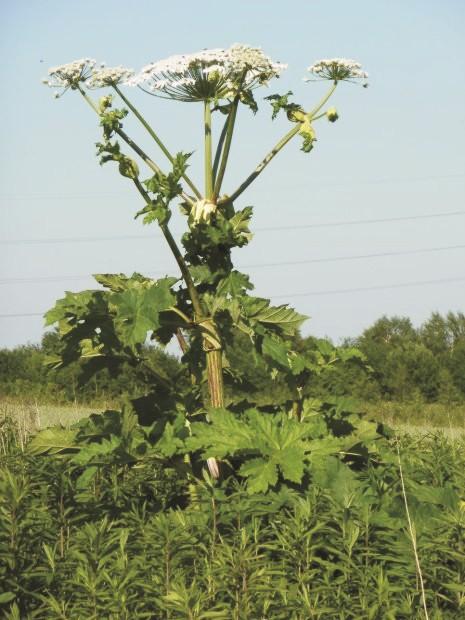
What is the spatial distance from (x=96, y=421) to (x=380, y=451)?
6.13ft

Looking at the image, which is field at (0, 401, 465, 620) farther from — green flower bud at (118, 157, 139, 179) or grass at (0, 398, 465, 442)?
grass at (0, 398, 465, 442)

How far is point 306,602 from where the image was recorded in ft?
15.0

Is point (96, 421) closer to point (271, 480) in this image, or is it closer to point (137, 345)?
point (137, 345)

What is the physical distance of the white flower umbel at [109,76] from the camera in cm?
684

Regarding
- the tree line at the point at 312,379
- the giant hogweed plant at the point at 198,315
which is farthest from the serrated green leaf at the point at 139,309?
the tree line at the point at 312,379

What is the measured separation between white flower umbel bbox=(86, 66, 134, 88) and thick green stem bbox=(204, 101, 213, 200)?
1.77ft

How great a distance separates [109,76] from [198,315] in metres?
1.62

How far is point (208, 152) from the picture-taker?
677cm

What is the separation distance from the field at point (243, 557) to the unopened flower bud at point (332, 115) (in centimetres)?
228

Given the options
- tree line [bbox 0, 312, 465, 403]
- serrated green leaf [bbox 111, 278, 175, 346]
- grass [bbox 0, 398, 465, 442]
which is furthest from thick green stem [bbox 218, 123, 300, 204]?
tree line [bbox 0, 312, 465, 403]

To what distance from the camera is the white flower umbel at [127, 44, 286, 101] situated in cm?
636

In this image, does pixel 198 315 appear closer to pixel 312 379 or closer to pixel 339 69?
pixel 339 69

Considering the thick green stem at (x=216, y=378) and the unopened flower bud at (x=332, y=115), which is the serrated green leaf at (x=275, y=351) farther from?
the unopened flower bud at (x=332, y=115)

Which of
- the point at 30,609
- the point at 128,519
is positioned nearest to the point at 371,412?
the point at 128,519
